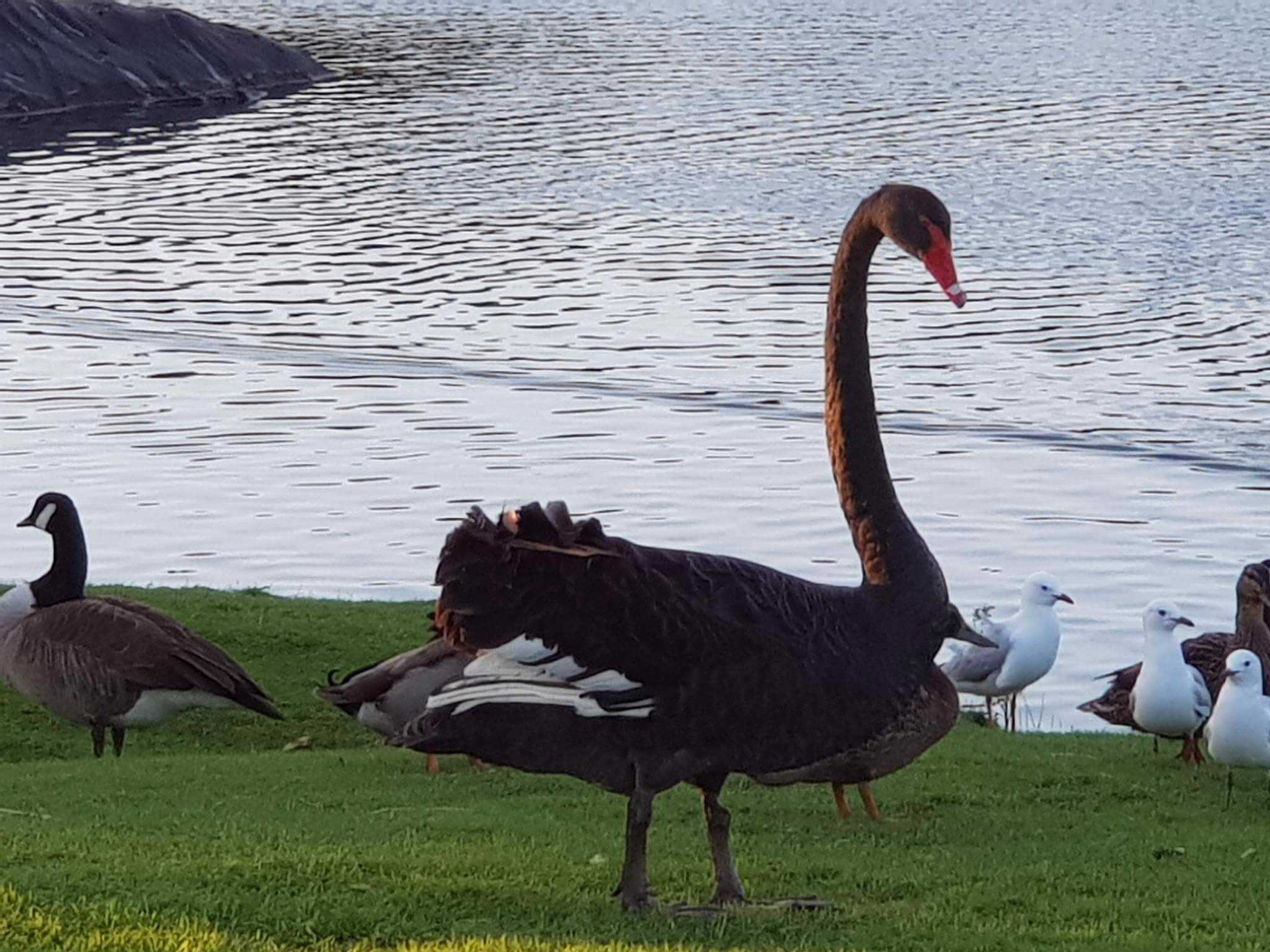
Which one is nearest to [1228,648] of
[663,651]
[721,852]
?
[721,852]

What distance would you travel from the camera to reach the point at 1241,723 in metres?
11.8

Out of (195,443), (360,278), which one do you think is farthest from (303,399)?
(360,278)

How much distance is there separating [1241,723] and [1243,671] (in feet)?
1.53

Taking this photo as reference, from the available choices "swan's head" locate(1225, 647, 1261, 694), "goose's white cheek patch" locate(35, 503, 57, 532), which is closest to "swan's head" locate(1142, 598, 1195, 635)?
"swan's head" locate(1225, 647, 1261, 694)

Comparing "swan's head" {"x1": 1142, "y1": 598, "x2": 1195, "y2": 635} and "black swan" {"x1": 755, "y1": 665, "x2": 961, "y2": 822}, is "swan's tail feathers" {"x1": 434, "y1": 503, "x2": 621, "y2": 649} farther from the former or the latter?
"swan's head" {"x1": 1142, "y1": 598, "x2": 1195, "y2": 635}

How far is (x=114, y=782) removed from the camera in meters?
11.7

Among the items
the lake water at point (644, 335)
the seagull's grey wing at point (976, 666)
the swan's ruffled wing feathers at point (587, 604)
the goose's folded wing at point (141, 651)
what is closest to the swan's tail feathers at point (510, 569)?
the swan's ruffled wing feathers at point (587, 604)

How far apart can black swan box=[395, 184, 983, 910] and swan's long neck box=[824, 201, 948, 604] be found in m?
0.01

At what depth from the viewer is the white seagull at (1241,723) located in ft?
38.4

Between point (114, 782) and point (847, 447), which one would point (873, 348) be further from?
point (847, 447)

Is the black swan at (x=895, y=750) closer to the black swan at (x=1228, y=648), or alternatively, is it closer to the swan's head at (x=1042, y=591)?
the black swan at (x=1228, y=648)

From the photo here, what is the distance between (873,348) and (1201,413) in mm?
5712

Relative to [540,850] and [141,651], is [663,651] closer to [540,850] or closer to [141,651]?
[540,850]

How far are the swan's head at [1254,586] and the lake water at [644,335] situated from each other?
344 cm
